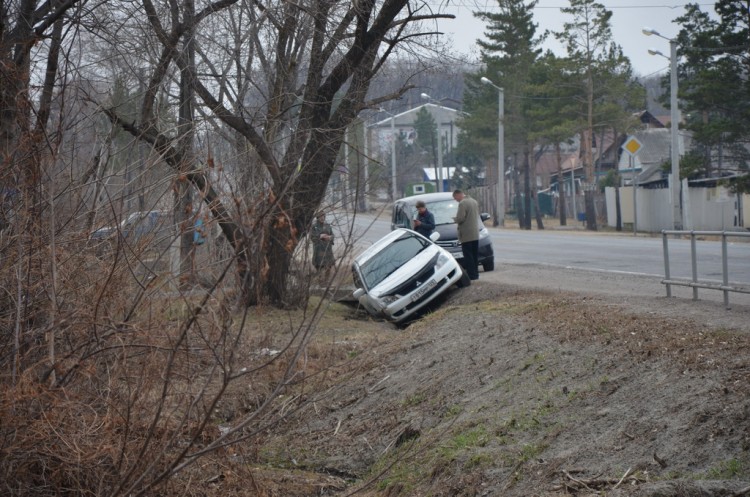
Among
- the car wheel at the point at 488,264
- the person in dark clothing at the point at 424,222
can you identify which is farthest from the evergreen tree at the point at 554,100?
the person in dark clothing at the point at 424,222

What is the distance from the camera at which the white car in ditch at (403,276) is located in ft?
50.6

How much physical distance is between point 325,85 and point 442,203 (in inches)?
303

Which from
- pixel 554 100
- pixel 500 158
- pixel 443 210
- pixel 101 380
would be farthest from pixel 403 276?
pixel 554 100

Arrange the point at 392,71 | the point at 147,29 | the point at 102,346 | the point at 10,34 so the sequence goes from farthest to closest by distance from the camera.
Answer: the point at 392,71 → the point at 147,29 → the point at 10,34 → the point at 102,346

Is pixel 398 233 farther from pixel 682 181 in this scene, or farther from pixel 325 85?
pixel 682 181

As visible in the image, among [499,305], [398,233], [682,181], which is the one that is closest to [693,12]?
[682,181]

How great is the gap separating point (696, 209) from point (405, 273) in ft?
88.6

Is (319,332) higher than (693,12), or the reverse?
(693,12)

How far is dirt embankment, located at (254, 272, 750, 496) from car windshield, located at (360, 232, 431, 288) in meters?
4.49

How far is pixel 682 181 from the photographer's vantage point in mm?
38844

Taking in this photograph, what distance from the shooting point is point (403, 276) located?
15602mm

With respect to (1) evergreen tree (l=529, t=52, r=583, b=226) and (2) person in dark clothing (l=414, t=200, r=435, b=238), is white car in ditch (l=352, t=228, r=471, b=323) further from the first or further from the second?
(1) evergreen tree (l=529, t=52, r=583, b=226)

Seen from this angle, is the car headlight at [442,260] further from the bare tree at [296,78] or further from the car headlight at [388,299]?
the bare tree at [296,78]

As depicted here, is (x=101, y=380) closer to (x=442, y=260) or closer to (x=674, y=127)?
(x=442, y=260)
